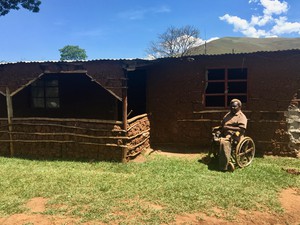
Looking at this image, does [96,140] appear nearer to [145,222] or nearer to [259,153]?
[145,222]

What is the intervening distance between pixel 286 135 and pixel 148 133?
4576 mm

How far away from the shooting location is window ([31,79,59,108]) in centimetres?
1120

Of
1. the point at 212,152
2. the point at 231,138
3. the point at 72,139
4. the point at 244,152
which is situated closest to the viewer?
the point at 231,138

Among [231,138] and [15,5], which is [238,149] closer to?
[231,138]

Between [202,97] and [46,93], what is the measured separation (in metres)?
6.29

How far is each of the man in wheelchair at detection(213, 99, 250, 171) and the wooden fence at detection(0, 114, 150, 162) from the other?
8.35ft

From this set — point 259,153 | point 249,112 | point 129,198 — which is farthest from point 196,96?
point 129,198

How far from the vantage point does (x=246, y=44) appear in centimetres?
2322

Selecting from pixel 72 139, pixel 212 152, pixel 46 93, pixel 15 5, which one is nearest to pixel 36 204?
pixel 72 139

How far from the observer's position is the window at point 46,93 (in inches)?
441

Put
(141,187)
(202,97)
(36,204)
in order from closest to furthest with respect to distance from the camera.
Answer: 1. (36,204)
2. (141,187)
3. (202,97)

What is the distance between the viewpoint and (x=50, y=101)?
11.3 metres

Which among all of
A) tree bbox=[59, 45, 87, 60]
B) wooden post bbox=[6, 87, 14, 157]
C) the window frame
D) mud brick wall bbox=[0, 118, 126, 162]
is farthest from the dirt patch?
tree bbox=[59, 45, 87, 60]

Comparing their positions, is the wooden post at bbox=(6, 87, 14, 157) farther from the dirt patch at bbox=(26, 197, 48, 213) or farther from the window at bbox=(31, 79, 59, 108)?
the dirt patch at bbox=(26, 197, 48, 213)
